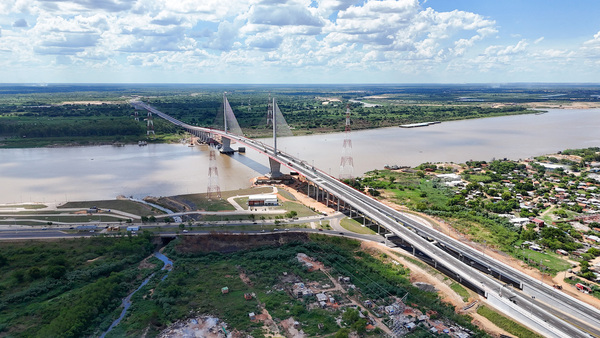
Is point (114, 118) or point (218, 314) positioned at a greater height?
point (114, 118)

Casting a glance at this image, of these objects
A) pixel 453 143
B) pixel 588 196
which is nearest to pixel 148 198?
pixel 588 196

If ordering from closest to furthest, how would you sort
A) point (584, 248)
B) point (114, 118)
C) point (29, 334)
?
point (29, 334) < point (584, 248) < point (114, 118)

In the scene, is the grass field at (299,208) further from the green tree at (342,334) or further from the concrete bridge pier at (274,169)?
the green tree at (342,334)

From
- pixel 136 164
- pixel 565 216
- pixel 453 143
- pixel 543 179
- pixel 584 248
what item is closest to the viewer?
→ pixel 584 248

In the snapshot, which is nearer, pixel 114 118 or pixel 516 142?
pixel 516 142

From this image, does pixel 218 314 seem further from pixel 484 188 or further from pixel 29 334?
pixel 484 188

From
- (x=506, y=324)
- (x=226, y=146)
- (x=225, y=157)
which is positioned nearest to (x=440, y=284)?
(x=506, y=324)

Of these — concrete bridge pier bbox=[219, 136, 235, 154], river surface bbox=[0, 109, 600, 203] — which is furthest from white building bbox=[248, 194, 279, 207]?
concrete bridge pier bbox=[219, 136, 235, 154]
